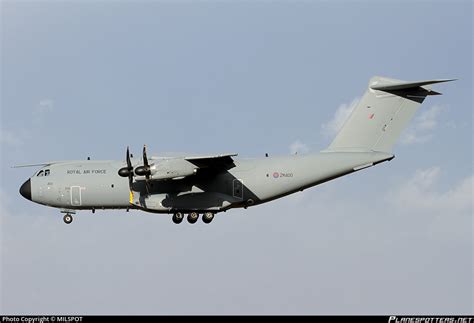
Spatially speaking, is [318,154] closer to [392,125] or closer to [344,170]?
[344,170]

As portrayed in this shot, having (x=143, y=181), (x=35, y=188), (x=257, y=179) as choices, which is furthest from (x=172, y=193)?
(x=35, y=188)

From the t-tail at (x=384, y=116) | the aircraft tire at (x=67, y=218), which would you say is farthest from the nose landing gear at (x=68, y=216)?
the t-tail at (x=384, y=116)

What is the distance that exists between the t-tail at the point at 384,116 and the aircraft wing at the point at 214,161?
392 centimetres

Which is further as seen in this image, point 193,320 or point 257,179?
point 257,179

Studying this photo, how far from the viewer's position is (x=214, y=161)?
28375mm

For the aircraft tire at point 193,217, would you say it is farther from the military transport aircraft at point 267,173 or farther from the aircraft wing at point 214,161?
the aircraft wing at point 214,161

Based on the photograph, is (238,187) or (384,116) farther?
(384,116)

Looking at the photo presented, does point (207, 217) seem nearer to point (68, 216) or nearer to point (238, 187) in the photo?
point (238, 187)

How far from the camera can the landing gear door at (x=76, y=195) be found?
2972 centimetres

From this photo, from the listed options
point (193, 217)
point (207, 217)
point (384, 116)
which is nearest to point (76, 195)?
point (193, 217)

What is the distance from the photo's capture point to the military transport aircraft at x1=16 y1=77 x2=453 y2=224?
28875mm

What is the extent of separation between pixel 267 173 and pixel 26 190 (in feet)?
30.3

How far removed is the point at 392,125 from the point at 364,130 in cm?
102

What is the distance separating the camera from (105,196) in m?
29.6
